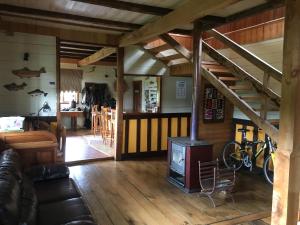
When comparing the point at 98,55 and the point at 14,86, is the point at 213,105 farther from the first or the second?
the point at 14,86

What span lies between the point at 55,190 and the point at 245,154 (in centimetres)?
376

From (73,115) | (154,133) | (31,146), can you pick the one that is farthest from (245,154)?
(73,115)

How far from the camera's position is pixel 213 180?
3.86 metres

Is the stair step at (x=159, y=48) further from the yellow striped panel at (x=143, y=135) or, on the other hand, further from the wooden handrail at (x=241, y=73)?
the yellow striped panel at (x=143, y=135)

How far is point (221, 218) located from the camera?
3.32m

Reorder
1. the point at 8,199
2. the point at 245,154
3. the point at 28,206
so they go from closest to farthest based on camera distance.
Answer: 1. the point at 8,199
2. the point at 28,206
3. the point at 245,154

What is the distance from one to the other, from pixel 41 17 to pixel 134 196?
306 cm

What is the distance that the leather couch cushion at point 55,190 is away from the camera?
9.01 feet

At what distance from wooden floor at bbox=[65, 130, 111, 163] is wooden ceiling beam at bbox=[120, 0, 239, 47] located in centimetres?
262

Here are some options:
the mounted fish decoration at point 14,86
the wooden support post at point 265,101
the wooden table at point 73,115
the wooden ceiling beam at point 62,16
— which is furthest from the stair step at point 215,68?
the wooden table at point 73,115

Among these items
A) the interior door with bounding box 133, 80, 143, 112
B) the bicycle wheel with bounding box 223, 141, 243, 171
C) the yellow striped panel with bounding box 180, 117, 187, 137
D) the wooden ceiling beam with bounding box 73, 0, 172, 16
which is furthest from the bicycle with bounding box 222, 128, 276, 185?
the interior door with bounding box 133, 80, 143, 112

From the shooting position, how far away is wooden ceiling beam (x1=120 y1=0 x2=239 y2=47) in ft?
9.31

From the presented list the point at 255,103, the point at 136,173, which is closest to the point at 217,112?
the point at 255,103

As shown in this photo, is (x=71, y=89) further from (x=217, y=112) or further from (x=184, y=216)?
(x=184, y=216)
